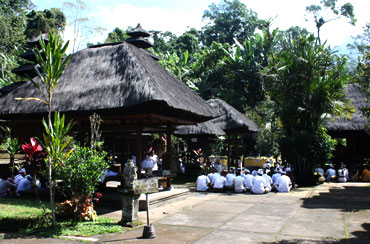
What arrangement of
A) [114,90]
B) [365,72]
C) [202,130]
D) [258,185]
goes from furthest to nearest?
[202,130] → [258,185] → [365,72] → [114,90]

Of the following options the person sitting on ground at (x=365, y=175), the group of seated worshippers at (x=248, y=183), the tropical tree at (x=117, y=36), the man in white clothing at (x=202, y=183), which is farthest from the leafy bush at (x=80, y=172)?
the tropical tree at (x=117, y=36)

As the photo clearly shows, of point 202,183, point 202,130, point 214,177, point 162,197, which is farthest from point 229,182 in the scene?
point 202,130

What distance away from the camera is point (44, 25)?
113ft

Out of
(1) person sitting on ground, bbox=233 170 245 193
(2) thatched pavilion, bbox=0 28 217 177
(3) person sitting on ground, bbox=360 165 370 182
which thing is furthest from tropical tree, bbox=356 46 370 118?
(3) person sitting on ground, bbox=360 165 370 182

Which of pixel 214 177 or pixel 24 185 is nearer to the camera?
pixel 24 185

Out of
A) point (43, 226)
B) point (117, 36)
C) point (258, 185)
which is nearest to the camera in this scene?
point (43, 226)

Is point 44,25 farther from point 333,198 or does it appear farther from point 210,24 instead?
point 333,198

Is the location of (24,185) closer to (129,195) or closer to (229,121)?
(129,195)

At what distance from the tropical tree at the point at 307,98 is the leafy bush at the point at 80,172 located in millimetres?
10534

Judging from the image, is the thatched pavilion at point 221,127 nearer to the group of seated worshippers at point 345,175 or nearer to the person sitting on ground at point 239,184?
the person sitting on ground at point 239,184

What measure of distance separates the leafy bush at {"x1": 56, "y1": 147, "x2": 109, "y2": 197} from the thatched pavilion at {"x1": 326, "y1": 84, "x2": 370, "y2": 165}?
13.7 metres

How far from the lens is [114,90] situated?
10852mm

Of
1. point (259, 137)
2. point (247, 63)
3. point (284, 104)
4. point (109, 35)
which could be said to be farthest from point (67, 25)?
point (284, 104)

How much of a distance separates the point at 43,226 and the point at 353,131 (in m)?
17.5
